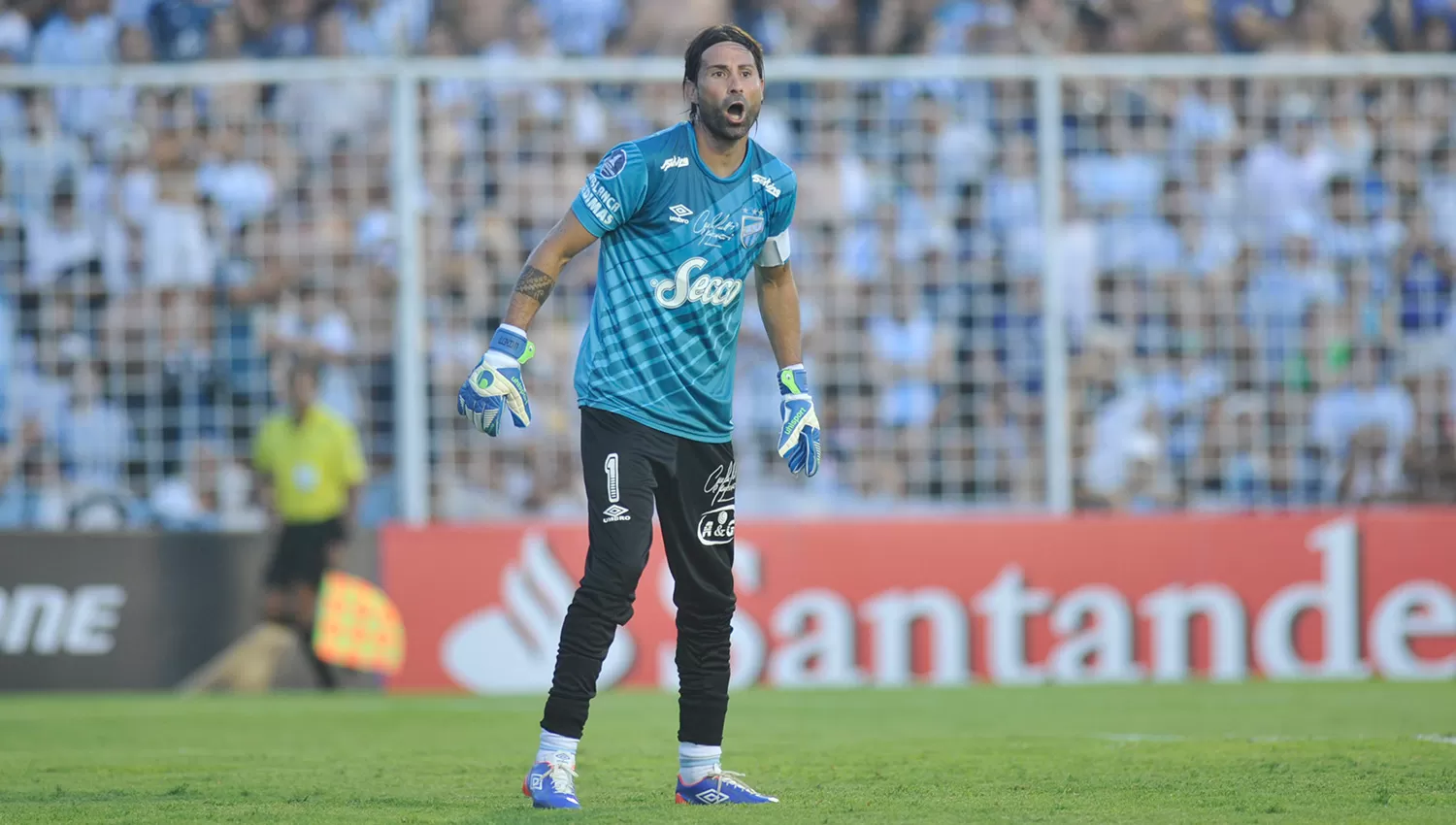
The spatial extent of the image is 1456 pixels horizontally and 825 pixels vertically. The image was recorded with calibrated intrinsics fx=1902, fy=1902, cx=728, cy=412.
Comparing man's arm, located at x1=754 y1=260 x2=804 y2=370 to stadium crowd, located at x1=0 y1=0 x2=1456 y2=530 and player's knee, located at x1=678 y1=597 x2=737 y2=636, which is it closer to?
player's knee, located at x1=678 y1=597 x2=737 y2=636

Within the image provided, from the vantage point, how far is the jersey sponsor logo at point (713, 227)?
6.23m

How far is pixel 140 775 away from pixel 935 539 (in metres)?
6.93

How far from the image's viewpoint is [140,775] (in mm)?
7031

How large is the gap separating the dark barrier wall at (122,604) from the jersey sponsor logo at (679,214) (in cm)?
735

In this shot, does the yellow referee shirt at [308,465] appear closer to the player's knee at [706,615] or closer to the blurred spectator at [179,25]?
the blurred spectator at [179,25]

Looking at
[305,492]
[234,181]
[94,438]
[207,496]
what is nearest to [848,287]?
[305,492]

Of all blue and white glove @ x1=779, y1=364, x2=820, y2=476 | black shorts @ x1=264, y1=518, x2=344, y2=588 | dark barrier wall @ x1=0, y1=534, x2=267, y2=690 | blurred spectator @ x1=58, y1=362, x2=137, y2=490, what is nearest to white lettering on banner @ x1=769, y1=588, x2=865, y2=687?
black shorts @ x1=264, y1=518, x2=344, y2=588

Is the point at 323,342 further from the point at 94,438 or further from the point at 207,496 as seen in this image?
the point at 94,438

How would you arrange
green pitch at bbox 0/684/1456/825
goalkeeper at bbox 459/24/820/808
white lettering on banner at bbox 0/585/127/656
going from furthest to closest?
white lettering on banner at bbox 0/585/127/656 → goalkeeper at bbox 459/24/820/808 → green pitch at bbox 0/684/1456/825

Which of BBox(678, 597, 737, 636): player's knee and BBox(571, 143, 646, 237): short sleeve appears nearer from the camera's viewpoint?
BBox(571, 143, 646, 237): short sleeve

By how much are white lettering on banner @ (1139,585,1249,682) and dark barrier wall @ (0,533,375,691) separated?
17.9 feet

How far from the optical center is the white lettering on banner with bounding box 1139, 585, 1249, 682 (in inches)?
504

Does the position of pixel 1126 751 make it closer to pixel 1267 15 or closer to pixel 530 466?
pixel 530 466

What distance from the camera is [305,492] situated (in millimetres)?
13086
